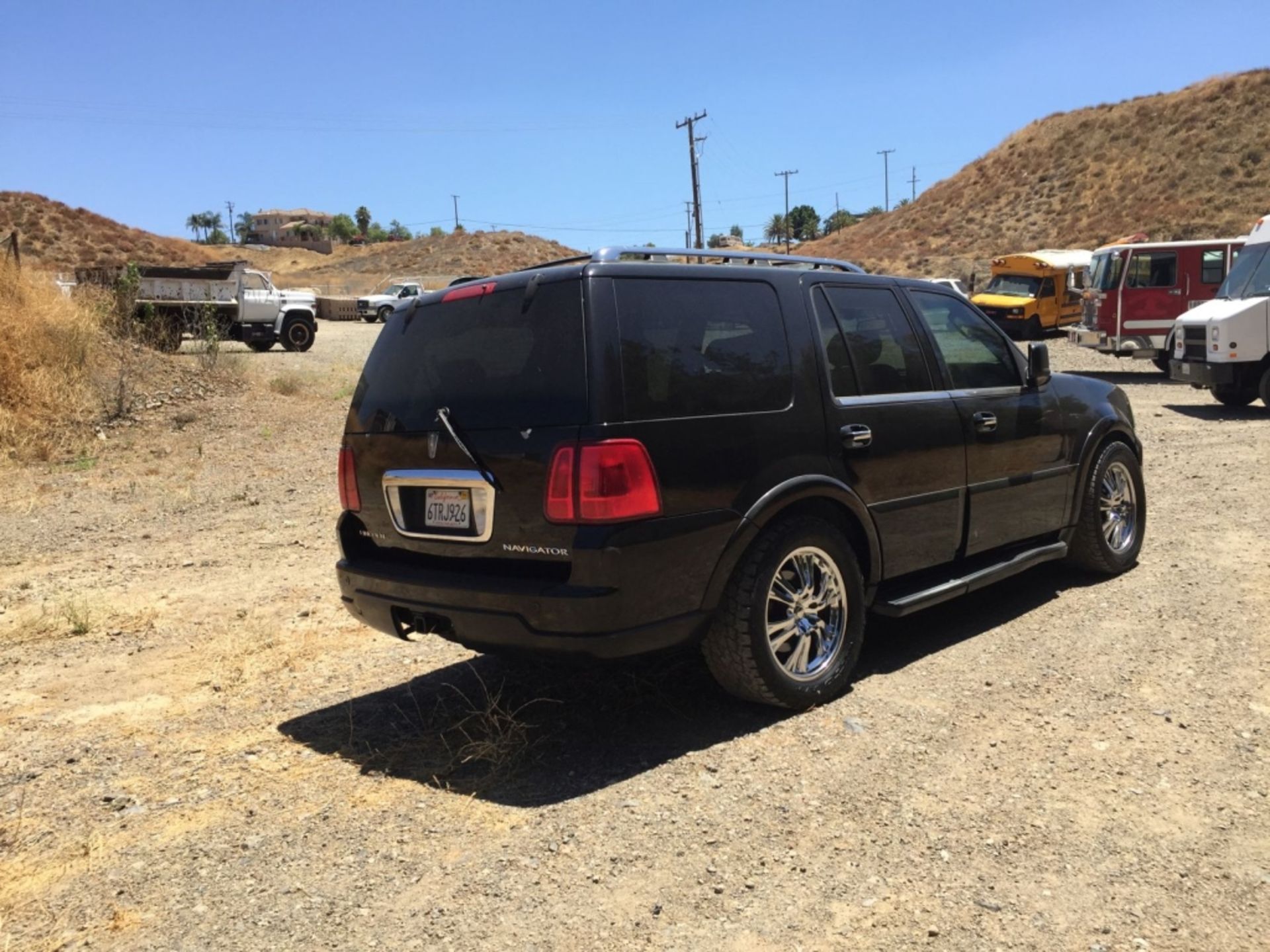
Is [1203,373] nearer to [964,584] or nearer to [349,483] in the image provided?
[964,584]

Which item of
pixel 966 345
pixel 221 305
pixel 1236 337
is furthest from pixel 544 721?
pixel 221 305

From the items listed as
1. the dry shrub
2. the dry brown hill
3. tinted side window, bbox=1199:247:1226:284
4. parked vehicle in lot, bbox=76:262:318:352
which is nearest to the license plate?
the dry shrub

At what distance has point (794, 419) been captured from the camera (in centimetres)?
421

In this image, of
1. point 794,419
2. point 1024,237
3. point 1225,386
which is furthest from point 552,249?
point 794,419

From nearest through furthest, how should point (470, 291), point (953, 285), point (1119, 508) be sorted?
point (470, 291)
point (1119, 508)
point (953, 285)

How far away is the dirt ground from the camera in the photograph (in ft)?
9.44

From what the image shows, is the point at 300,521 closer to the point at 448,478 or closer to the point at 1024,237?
the point at 448,478

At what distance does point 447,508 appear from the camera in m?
3.97

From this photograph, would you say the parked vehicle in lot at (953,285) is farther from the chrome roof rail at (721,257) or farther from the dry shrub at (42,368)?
the dry shrub at (42,368)

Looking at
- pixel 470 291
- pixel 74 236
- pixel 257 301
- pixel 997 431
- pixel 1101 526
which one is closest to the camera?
pixel 470 291

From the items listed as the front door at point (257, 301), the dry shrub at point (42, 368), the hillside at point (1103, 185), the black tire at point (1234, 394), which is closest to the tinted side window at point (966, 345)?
the dry shrub at point (42, 368)

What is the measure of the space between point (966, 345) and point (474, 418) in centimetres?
283

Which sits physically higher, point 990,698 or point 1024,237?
point 1024,237

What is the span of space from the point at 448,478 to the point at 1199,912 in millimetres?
2758
